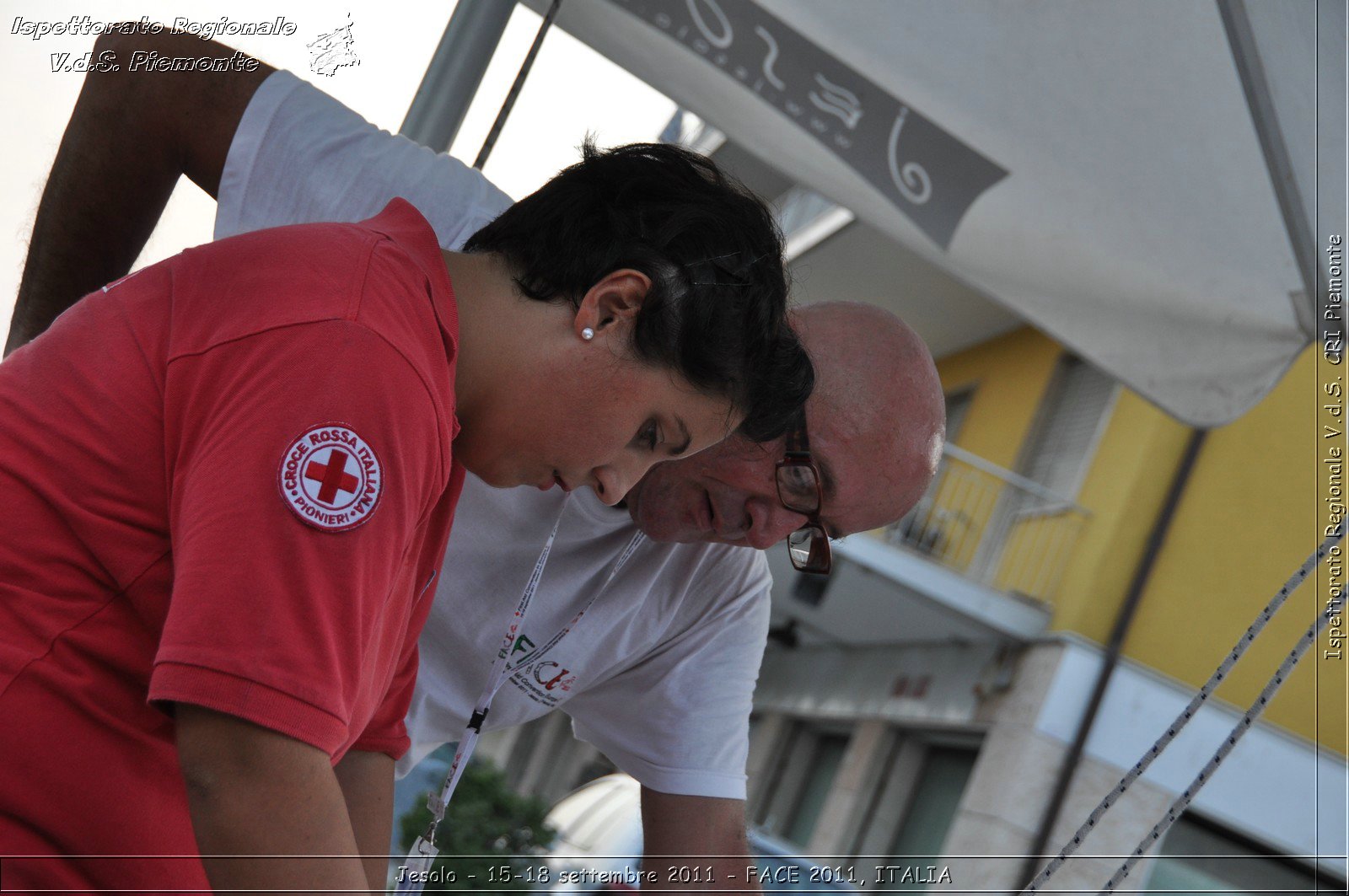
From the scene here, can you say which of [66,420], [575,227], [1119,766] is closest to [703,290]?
[575,227]

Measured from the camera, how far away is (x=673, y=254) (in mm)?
1118

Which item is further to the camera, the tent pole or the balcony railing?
the balcony railing

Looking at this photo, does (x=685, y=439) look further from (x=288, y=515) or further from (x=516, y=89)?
(x=516, y=89)

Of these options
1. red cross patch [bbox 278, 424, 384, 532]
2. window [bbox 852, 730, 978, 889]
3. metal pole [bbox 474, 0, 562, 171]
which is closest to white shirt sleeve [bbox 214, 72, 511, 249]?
metal pole [bbox 474, 0, 562, 171]

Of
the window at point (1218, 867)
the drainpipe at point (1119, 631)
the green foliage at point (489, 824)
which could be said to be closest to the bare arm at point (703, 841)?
the green foliage at point (489, 824)

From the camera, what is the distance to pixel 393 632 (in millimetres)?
1095

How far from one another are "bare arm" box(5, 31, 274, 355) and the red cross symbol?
1.07 metres

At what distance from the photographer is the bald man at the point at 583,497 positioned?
5.56 ft

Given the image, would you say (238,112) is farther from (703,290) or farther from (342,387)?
(342,387)

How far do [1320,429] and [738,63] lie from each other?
1261 mm

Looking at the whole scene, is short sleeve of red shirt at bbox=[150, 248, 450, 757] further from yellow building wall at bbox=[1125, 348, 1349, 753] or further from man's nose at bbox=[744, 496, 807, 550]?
yellow building wall at bbox=[1125, 348, 1349, 753]

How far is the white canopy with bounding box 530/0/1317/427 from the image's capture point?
1.95 m

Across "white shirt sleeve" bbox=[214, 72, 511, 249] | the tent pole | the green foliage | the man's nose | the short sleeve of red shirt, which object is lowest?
the green foliage

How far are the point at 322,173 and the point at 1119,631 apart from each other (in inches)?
361
